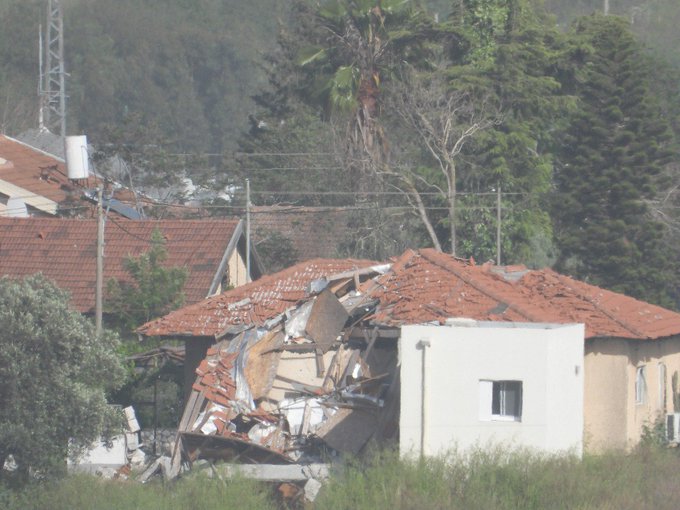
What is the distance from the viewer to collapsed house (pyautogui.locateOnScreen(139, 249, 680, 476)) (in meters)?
18.2

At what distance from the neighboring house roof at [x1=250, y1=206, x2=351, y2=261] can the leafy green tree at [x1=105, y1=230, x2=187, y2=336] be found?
1101cm

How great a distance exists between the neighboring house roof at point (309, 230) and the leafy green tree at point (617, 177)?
7623mm

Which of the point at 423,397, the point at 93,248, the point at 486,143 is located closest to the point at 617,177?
the point at 486,143

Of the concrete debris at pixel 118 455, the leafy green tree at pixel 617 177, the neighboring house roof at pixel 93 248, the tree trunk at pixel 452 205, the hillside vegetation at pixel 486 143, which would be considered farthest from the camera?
the tree trunk at pixel 452 205

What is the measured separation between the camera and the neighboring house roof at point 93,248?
29.6 meters

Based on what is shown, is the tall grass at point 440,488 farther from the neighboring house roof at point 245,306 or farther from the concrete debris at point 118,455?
the neighboring house roof at point 245,306

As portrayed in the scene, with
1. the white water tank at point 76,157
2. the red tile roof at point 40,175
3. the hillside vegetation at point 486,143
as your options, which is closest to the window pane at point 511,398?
the white water tank at point 76,157

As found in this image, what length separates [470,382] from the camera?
57.5 ft

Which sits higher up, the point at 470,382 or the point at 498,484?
the point at 470,382

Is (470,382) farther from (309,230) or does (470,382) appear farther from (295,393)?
(309,230)

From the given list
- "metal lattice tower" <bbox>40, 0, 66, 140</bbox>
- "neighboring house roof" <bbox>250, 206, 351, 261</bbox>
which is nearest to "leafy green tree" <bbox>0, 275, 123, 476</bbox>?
"neighboring house roof" <bbox>250, 206, 351, 261</bbox>

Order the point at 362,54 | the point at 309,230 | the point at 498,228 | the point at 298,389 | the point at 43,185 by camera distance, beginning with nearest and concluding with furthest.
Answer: the point at 298,389 → the point at 498,228 → the point at 362,54 → the point at 309,230 → the point at 43,185

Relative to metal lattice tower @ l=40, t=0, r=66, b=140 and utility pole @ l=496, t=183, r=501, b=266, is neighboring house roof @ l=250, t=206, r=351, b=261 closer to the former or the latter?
utility pole @ l=496, t=183, r=501, b=266

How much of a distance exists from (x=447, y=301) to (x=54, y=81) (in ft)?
133
